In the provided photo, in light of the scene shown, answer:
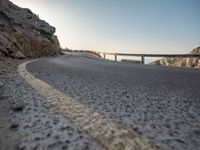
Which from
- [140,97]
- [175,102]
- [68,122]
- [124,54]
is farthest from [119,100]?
[124,54]

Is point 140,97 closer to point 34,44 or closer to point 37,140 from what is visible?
point 37,140

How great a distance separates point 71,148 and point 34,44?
17.5 m

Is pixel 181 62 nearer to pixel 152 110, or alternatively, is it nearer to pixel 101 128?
pixel 152 110

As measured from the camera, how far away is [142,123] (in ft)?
8.59

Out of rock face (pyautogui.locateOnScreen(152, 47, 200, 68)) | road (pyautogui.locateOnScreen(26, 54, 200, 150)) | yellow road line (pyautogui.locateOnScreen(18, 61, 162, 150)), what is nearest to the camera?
yellow road line (pyautogui.locateOnScreen(18, 61, 162, 150))

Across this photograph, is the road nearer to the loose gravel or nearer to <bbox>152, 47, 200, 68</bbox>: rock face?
the loose gravel

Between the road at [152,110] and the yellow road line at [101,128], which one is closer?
the yellow road line at [101,128]

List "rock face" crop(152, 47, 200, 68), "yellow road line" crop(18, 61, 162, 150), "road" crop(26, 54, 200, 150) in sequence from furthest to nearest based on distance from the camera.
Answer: "rock face" crop(152, 47, 200, 68), "road" crop(26, 54, 200, 150), "yellow road line" crop(18, 61, 162, 150)

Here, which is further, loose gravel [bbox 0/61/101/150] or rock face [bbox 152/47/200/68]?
rock face [bbox 152/47/200/68]

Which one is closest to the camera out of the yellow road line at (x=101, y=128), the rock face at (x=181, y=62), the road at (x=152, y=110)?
the yellow road line at (x=101, y=128)

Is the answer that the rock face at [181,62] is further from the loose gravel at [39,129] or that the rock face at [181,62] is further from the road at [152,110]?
the loose gravel at [39,129]

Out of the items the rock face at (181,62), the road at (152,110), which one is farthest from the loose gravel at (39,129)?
the rock face at (181,62)

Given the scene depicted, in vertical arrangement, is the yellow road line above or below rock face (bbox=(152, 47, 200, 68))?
below

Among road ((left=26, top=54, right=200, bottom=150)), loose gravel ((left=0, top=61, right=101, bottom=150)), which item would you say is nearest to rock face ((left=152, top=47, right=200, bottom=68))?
road ((left=26, top=54, right=200, bottom=150))
